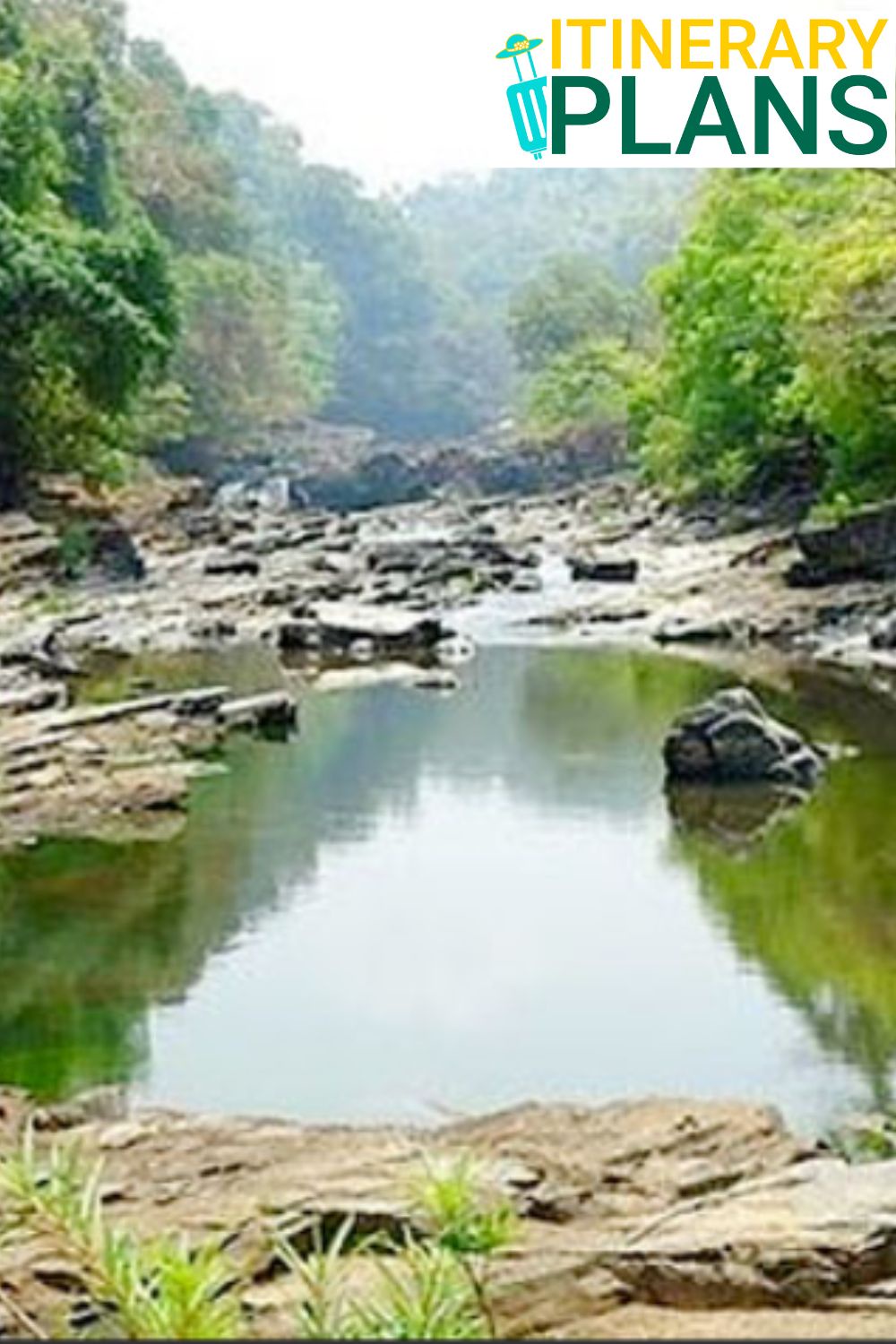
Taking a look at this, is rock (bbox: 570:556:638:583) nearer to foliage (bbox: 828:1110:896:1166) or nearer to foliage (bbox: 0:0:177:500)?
foliage (bbox: 0:0:177:500)

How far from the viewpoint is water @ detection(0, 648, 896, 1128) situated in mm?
13773

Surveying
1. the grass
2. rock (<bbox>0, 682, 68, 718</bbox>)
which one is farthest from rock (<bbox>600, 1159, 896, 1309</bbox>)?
rock (<bbox>0, 682, 68, 718</bbox>)

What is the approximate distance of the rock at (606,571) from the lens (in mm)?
40406

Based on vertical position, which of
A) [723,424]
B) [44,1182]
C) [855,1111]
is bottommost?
[855,1111]

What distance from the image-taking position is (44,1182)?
285 inches

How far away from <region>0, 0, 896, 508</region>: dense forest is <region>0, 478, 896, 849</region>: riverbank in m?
2.28

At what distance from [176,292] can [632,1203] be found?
36433 millimetres

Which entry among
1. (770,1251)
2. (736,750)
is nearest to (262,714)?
(736,750)

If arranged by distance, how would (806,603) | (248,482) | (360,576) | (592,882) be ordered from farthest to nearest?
(248,482)
(360,576)
(806,603)
(592,882)

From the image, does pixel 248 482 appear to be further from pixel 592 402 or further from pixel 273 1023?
pixel 273 1023

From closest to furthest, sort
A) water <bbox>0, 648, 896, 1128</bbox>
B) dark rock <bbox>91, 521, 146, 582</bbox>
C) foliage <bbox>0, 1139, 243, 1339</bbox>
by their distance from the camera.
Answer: foliage <bbox>0, 1139, 243, 1339</bbox>, water <bbox>0, 648, 896, 1128</bbox>, dark rock <bbox>91, 521, 146, 582</bbox>

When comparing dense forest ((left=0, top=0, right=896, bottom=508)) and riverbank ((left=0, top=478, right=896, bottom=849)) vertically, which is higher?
dense forest ((left=0, top=0, right=896, bottom=508))

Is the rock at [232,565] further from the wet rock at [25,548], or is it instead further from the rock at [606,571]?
the rock at [606,571]

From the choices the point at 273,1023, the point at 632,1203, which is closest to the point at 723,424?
the point at 273,1023
